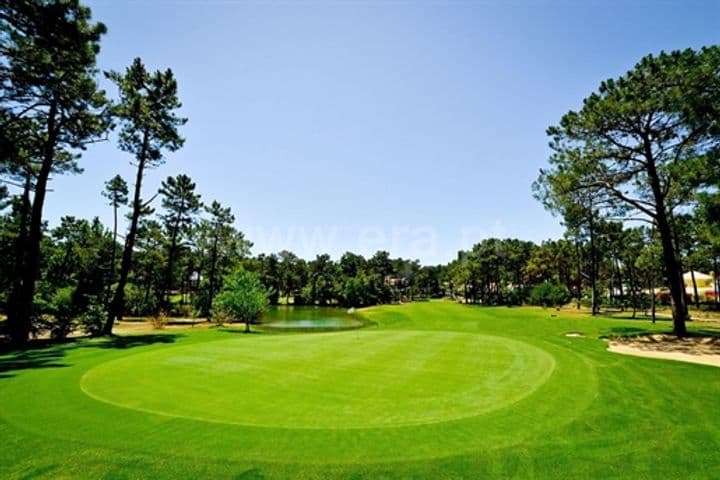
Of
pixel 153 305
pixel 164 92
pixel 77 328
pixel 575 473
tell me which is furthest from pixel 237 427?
pixel 153 305

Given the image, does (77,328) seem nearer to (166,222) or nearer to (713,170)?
(166,222)

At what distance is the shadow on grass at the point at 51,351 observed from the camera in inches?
435

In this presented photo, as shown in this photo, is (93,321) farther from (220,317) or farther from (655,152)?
(655,152)

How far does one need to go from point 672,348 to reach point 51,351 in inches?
984

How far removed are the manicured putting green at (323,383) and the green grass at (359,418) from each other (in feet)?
0.17

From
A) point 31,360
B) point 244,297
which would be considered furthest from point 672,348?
point 244,297

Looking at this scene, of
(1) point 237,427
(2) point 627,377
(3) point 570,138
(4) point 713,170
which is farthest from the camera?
(3) point 570,138

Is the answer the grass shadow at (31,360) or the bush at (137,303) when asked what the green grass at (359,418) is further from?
the bush at (137,303)

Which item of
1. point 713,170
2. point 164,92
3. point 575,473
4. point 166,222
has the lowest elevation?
point 575,473

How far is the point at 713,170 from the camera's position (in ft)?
42.1

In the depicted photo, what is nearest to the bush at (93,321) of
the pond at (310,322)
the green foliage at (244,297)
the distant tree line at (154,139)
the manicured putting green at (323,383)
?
the distant tree line at (154,139)

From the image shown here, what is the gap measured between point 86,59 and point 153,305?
33882mm

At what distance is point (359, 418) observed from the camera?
246 inches

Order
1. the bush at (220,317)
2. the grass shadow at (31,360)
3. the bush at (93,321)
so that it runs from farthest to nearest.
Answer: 1. the bush at (220,317)
2. the bush at (93,321)
3. the grass shadow at (31,360)
